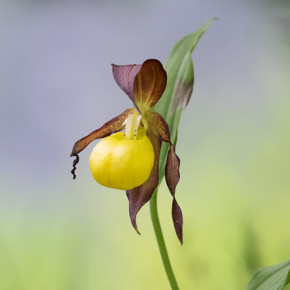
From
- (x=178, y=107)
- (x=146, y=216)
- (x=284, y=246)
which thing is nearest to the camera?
(x=178, y=107)

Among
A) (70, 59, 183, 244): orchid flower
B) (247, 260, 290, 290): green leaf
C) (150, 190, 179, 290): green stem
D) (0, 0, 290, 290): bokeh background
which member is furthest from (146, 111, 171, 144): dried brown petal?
(0, 0, 290, 290): bokeh background

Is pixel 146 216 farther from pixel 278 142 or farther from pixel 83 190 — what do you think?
pixel 278 142

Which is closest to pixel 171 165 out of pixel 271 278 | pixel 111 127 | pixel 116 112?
pixel 111 127

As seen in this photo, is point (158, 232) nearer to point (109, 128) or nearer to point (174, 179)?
point (174, 179)

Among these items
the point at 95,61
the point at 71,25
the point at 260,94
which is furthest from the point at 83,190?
the point at 260,94

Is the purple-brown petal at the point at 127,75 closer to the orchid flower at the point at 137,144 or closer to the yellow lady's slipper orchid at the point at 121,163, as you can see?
the orchid flower at the point at 137,144

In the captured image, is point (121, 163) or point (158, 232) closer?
point (121, 163)

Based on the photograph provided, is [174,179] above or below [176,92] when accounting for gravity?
below
